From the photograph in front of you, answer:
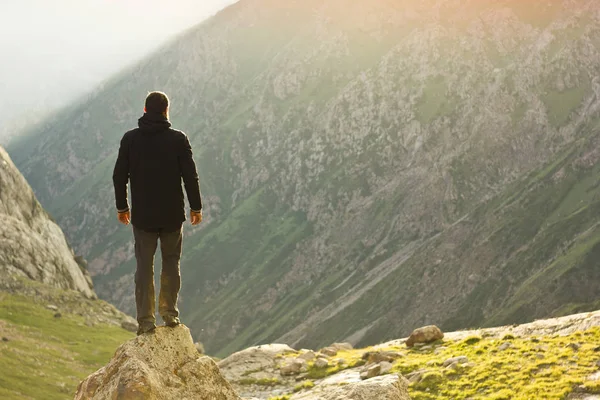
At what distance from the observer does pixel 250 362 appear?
4684cm

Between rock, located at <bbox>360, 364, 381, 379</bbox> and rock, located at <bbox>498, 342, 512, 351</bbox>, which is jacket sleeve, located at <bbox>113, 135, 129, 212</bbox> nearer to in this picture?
rock, located at <bbox>360, 364, 381, 379</bbox>

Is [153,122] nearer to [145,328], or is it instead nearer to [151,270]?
[151,270]

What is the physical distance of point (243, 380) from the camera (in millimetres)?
43438

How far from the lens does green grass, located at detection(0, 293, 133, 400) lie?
81.8m

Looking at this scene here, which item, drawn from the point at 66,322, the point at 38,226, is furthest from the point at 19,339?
the point at 38,226

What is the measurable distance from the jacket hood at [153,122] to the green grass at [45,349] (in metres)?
68.5

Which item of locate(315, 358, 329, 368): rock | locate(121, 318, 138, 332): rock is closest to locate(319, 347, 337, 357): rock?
locate(315, 358, 329, 368): rock

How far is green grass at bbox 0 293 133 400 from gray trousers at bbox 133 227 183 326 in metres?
66.4

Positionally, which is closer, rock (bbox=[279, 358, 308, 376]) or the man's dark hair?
the man's dark hair

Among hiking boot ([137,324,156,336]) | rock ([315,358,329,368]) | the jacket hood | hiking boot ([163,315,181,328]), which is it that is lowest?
hiking boot ([137,324,156,336])

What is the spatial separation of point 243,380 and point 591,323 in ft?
71.8

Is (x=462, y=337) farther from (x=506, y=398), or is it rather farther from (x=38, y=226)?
(x=38, y=226)

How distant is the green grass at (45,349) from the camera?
81.8 metres

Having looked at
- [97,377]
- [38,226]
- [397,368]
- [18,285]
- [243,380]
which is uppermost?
[38,226]
